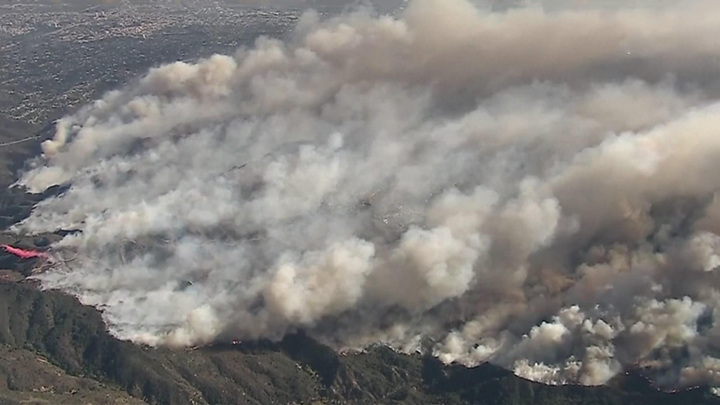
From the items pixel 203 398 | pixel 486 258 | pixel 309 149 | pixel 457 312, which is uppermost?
pixel 309 149

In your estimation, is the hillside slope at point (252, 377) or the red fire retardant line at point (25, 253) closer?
the hillside slope at point (252, 377)

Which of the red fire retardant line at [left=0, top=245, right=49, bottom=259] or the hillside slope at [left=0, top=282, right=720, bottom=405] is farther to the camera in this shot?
the red fire retardant line at [left=0, top=245, right=49, bottom=259]

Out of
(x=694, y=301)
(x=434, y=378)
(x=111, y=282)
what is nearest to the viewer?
(x=694, y=301)

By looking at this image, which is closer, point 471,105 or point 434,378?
point 434,378

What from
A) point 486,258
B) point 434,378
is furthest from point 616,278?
point 434,378

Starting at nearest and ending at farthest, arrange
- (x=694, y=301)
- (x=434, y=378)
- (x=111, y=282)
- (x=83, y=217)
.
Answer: (x=694, y=301), (x=434, y=378), (x=111, y=282), (x=83, y=217)

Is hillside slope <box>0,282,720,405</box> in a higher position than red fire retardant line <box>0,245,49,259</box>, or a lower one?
lower

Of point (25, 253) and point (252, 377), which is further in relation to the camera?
point (25, 253)

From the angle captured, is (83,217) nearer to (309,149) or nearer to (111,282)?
(111,282)

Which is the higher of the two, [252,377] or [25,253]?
[25,253]

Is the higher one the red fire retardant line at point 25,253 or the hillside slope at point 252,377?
the red fire retardant line at point 25,253

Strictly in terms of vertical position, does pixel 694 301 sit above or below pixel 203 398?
above
